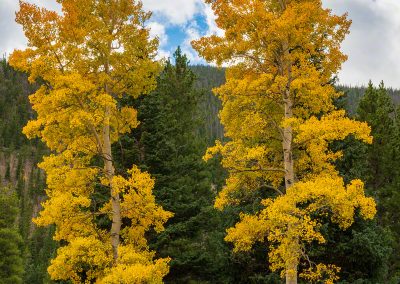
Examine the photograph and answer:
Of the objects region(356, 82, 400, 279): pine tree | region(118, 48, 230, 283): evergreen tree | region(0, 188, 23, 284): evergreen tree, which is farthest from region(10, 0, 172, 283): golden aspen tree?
region(0, 188, 23, 284): evergreen tree

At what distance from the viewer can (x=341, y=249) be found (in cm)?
1759

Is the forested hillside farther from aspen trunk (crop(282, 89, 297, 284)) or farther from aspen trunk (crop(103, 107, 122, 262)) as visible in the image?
aspen trunk (crop(282, 89, 297, 284))

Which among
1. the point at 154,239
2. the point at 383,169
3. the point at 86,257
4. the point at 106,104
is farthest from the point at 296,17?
the point at 383,169

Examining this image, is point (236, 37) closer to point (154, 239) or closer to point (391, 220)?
point (154, 239)

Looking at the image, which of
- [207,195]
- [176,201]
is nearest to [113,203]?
[176,201]

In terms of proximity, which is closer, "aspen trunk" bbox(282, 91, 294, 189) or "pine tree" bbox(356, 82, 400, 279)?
"aspen trunk" bbox(282, 91, 294, 189)

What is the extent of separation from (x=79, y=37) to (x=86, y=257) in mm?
6733

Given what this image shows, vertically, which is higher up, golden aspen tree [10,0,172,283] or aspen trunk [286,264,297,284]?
golden aspen tree [10,0,172,283]

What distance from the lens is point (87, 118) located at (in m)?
11.9

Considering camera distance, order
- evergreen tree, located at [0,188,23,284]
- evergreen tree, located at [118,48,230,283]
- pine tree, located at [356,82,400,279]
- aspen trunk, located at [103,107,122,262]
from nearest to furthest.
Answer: aspen trunk, located at [103,107,122,262] < evergreen tree, located at [118,48,230,283] < pine tree, located at [356,82,400,279] < evergreen tree, located at [0,188,23,284]

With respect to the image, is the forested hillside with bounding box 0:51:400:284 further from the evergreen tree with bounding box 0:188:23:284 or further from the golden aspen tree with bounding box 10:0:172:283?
the evergreen tree with bounding box 0:188:23:284

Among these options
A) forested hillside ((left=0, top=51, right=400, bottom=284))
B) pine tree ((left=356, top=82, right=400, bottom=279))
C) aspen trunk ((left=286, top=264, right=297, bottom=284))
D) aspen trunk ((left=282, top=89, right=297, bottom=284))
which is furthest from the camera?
pine tree ((left=356, top=82, right=400, bottom=279))

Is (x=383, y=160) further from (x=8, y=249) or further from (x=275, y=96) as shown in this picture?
(x=8, y=249)

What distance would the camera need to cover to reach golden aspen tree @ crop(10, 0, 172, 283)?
39.0 ft
